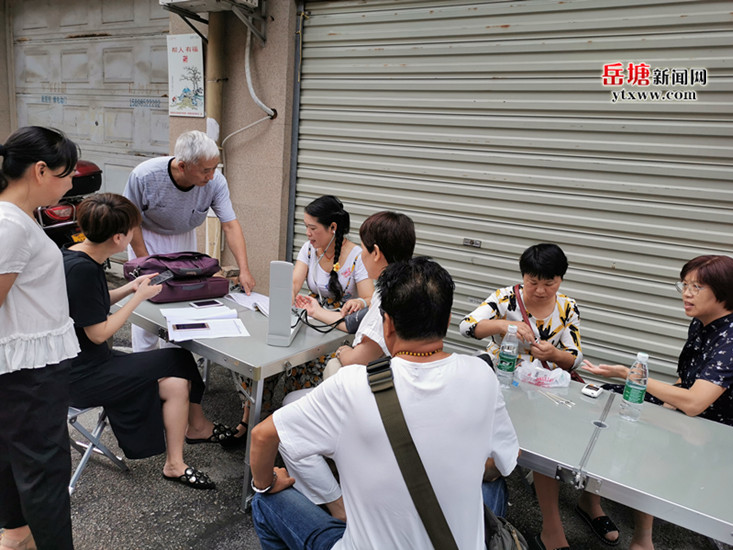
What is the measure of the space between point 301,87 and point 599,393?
3797 millimetres

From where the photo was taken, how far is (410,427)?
127 centimetres

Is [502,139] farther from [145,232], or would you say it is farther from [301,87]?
[145,232]

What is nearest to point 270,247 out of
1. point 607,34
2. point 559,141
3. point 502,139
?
point 502,139

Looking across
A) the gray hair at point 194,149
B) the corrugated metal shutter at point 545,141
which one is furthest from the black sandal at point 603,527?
the gray hair at point 194,149

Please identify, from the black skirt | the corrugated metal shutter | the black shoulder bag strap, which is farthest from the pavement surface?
the black shoulder bag strap

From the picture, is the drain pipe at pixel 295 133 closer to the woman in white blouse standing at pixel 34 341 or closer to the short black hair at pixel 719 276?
the woman in white blouse standing at pixel 34 341

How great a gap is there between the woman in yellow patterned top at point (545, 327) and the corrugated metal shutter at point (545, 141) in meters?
1.18

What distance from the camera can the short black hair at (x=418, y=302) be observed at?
1.38 m

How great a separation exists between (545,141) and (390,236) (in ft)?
6.20

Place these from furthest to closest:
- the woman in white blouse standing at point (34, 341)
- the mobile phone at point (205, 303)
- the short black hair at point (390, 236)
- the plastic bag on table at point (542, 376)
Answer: the mobile phone at point (205, 303), the short black hair at point (390, 236), the plastic bag on table at point (542, 376), the woman in white blouse standing at point (34, 341)

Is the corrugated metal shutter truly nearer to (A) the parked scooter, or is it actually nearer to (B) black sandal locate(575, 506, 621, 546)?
(B) black sandal locate(575, 506, 621, 546)

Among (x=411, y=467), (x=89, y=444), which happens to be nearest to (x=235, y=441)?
(x=89, y=444)

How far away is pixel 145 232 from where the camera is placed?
343 centimetres

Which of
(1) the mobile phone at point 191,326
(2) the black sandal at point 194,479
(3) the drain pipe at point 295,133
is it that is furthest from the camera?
(3) the drain pipe at point 295,133
